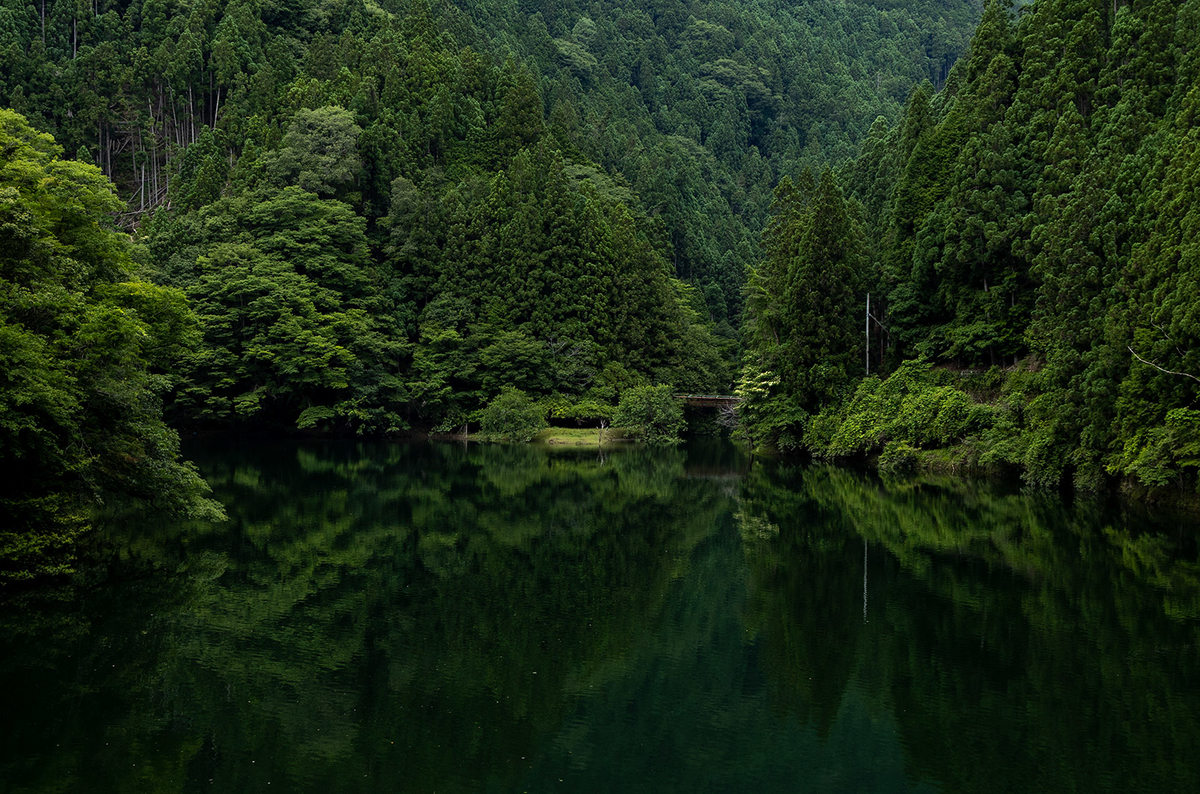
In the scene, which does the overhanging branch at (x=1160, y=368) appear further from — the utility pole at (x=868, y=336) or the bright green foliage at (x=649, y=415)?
the bright green foliage at (x=649, y=415)

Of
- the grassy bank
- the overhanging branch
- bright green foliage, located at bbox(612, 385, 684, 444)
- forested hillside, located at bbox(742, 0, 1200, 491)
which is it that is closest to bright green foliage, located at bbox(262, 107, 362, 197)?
the grassy bank

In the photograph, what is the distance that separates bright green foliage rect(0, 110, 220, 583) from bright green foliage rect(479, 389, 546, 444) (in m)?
38.6

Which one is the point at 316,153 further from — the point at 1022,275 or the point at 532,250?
the point at 1022,275

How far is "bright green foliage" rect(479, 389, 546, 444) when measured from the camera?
62.7 metres

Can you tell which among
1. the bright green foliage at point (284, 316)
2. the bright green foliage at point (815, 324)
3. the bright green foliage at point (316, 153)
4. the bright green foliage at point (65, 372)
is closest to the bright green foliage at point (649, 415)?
the bright green foliage at point (815, 324)

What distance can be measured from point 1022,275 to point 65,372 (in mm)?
37961

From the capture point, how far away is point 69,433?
63.9 ft

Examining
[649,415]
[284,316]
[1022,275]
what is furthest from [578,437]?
[1022,275]

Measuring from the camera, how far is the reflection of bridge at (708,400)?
69.0 meters

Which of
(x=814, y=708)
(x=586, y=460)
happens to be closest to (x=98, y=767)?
(x=814, y=708)

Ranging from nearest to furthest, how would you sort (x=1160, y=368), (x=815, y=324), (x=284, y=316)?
1. (x=1160, y=368)
2. (x=815, y=324)
3. (x=284, y=316)

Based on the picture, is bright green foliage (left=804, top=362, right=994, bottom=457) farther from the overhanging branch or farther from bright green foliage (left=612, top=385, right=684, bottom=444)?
bright green foliage (left=612, top=385, right=684, bottom=444)

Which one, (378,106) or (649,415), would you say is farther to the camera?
(378,106)

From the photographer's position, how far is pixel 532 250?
67.8 meters
